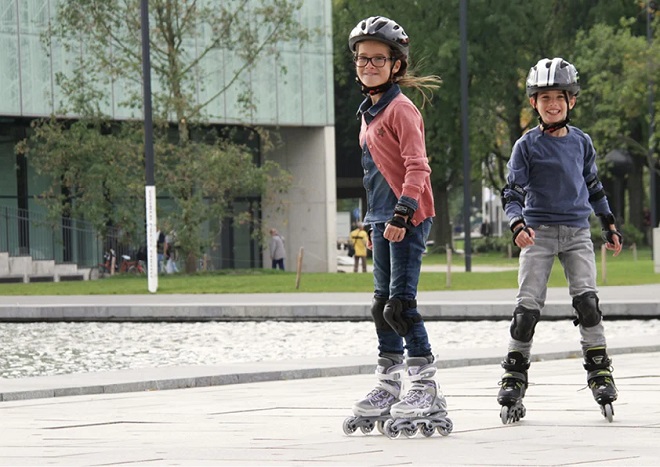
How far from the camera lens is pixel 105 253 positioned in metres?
42.7

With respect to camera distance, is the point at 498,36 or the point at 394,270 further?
the point at 498,36

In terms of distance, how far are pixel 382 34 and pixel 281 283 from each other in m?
24.4

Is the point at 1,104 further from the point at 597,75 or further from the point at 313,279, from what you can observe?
the point at 597,75

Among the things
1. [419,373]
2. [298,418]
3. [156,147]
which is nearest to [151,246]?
[156,147]

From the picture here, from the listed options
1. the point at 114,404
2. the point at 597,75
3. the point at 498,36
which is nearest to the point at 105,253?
the point at 597,75

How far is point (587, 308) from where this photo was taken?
8.66 m

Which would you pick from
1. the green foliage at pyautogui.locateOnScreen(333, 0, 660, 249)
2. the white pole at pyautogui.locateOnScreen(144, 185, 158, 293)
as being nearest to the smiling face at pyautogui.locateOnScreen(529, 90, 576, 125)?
the white pole at pyautogui.locateOnScreen(144, 185, 158, 293)

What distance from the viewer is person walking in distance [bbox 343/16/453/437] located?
7879 mm

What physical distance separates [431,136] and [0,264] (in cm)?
2253

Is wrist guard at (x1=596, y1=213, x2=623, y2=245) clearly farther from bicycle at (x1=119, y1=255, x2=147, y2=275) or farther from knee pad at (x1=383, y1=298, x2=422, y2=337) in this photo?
bicycle at (x1=119, y1=255, x2=147, y2=275)

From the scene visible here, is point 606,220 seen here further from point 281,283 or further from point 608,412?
point 281,283

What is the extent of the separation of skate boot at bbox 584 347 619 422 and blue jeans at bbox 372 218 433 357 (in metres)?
1.02

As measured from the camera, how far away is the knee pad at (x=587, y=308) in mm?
8648

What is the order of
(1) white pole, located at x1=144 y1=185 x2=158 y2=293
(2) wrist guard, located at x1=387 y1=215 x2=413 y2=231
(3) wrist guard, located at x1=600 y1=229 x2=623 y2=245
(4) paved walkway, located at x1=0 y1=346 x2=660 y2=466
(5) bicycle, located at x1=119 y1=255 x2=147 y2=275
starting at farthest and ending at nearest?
(5) bicycle, located at x1=119 y1=255 x2=147 y2=275 < (1) white pole, located at x1=144 y1=185 x2=158 y2=293 < (3) wrist guard, located at x1=600 y1=229 x2=623 y2=245 < (2) wrist guard, located at x1=387 y1=215 x2=413 y2=231 < (4) paved walkway, located at x1=0 y1=346 x2=660 y2=466
